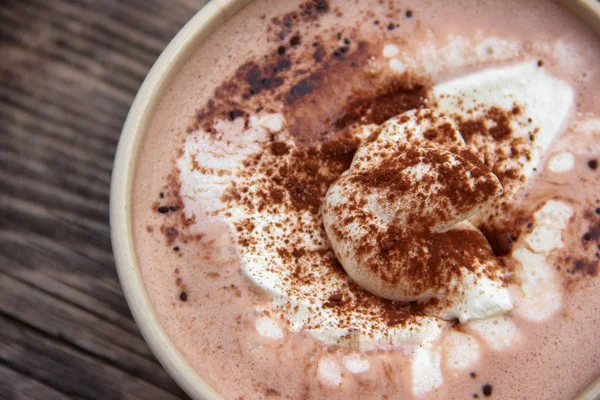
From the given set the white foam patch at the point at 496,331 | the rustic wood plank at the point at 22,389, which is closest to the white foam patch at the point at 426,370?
the white foam patch at the point at 496,331

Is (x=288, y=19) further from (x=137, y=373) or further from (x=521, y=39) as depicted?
(x=137, y=373)

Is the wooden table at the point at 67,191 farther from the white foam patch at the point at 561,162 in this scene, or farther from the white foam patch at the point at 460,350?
the white foam patch at the point at 561,162

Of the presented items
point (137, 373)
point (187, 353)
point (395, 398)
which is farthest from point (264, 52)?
point (137, 373)

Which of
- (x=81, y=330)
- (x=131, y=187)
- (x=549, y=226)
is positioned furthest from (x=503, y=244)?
(x=81, y=330)

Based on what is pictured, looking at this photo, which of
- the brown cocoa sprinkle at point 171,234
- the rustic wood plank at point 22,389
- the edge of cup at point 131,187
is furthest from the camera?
the rustic wood plank at point 22,389

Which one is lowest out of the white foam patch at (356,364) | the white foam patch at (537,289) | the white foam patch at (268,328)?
the white foam patch at (268,328)

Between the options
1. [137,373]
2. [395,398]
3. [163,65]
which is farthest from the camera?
[137,373]

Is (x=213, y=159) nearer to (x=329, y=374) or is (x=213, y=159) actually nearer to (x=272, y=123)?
(x=272, y=123)
